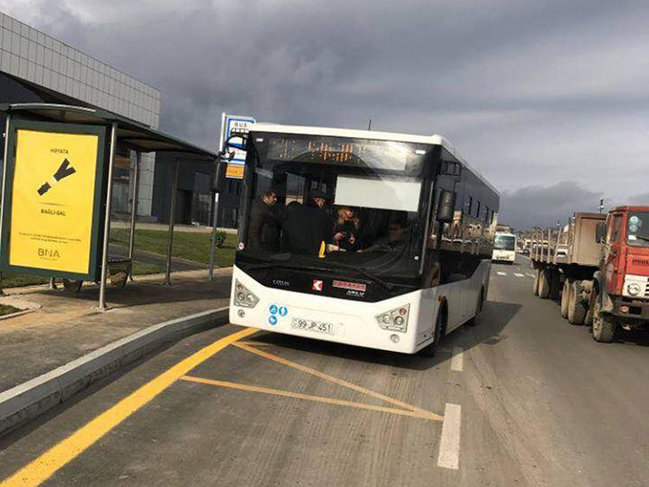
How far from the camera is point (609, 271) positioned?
10211mm

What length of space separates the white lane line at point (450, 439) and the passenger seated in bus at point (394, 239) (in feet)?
6.22

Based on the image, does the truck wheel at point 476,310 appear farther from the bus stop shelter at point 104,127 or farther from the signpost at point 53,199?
the signpost at point 53,199

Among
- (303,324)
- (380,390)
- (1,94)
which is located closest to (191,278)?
(303,324)

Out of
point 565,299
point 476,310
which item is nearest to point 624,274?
point 476,310

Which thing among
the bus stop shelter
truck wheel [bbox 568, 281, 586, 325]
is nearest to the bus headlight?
truck wheel [bbox 568, 281, 586, 325]

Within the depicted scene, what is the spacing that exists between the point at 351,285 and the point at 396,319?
2.12 ft

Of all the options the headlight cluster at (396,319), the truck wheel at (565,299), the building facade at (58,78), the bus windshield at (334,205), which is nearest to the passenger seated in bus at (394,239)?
the bus windshield at (334,205)

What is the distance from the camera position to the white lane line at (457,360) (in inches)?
299

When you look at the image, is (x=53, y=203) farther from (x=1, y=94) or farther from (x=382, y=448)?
(x=1, y=94)

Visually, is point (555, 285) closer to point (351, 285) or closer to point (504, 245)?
point (351, 285)

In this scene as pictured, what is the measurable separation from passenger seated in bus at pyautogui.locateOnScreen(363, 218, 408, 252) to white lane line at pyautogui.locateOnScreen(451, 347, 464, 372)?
6.14ft

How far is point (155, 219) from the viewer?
1924 inches

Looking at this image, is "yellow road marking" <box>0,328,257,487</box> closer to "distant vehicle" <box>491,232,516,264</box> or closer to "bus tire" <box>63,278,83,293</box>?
"bus tire" <box>63,278,83,293</box>

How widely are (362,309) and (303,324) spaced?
755 mm
